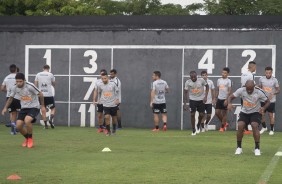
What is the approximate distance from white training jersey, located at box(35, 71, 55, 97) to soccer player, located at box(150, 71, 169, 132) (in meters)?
3.57

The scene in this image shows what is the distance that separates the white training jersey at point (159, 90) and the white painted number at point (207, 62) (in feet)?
6.57

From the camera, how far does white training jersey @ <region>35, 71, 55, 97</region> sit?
89.6 feet

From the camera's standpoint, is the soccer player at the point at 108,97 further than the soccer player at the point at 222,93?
No

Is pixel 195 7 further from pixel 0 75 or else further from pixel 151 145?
pixel 151 145

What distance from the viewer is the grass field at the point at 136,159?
43.8 feet

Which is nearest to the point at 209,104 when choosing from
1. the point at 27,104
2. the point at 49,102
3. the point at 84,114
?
the point at 84,114

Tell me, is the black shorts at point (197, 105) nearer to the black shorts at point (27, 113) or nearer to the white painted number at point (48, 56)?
the black shorts at point (27, 113)

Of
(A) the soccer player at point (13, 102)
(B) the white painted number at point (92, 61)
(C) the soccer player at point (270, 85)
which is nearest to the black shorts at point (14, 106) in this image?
(A) the soccer player at point (13, 102)

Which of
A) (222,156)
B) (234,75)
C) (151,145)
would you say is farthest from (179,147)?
(234,75)

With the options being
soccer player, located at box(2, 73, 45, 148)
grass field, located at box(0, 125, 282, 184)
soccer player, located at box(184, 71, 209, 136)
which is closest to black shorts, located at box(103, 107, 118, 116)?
grass field, located at box(0, 125, 282, 184)

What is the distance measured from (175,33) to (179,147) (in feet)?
32.3

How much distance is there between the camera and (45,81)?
27.3 meters

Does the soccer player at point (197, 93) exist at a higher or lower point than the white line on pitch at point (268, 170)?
higher

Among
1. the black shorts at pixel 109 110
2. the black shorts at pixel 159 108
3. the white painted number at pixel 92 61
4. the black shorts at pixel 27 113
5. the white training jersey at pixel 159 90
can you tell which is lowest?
the black shorts at pixel 159 108
